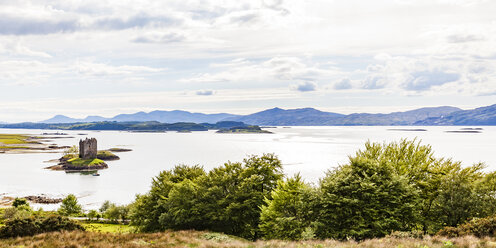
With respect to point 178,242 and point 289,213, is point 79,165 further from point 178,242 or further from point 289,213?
point 178,242

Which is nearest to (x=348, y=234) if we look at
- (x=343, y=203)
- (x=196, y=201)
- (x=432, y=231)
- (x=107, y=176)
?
(x=343, y=203)

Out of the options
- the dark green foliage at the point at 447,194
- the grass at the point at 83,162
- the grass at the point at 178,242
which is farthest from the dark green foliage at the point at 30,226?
the grass at the point at 83,162

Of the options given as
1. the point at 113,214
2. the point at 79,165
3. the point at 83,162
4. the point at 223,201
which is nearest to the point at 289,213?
the point at 223,201

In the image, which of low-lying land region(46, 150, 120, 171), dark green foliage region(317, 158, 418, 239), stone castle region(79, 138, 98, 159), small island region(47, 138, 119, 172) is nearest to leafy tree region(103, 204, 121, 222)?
dark green foliage region(317, 158, 418, 239)

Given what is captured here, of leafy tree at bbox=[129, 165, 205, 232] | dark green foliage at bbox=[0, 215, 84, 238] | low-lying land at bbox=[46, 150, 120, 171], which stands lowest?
low-lying land at bbox=[46, 150, 120, 171]

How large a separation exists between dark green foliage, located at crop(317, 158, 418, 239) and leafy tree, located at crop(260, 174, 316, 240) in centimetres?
148

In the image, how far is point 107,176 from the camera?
126 meters

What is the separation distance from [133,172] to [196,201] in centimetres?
9863

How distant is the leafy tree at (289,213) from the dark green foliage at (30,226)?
18.3 meters

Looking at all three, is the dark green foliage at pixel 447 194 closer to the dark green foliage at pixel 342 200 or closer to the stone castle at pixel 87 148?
the dark green foliage at pixel 342 200

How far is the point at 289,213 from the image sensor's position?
34.8 m

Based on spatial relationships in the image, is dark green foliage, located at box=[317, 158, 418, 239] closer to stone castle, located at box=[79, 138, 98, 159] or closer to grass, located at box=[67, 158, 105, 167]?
grass, located at box=[67, 158, 105, 167]

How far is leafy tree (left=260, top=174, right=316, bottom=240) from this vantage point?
32250mm

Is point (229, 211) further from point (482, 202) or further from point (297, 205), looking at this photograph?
point (482, 202)
